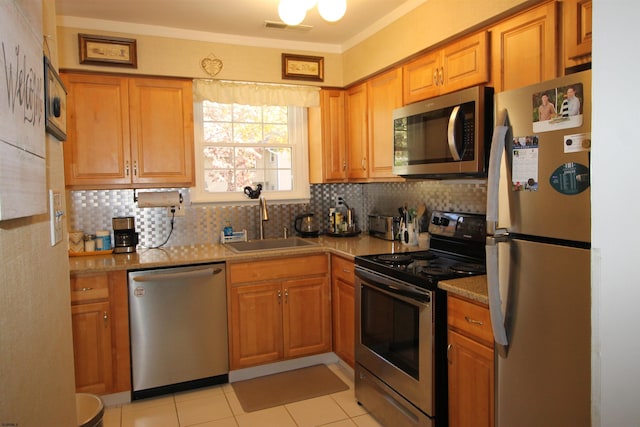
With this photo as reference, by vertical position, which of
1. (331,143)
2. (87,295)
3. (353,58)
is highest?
(353,58)

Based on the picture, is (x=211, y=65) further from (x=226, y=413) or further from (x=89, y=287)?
(x=226, y=413)

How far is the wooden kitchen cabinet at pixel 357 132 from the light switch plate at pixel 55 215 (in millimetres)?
2482

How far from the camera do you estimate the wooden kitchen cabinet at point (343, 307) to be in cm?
304

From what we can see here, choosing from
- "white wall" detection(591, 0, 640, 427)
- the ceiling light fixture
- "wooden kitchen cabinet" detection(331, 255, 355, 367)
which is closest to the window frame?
"wooden kitchen cabinet" detection(331, 255, 355, 367)

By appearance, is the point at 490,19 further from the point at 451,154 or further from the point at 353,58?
the point at 353,58

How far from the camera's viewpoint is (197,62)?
323cm

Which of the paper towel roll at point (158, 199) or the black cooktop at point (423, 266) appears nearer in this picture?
the black cooktop at point (423, 266)

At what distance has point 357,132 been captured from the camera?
3.54 meters

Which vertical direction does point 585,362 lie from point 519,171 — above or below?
below

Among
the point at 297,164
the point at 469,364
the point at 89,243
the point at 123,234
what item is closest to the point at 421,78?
the point at 297,164

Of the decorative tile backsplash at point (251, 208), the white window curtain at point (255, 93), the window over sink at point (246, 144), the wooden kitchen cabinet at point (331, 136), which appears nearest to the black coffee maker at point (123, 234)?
the decorative tile backsplash at point (251, 208)

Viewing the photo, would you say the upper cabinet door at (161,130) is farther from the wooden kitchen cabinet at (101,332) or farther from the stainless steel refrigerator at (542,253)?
the stainless steel refrigerator at (542,253)

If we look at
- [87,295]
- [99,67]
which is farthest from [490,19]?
[87,295]

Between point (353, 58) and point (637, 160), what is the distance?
3126 mm
